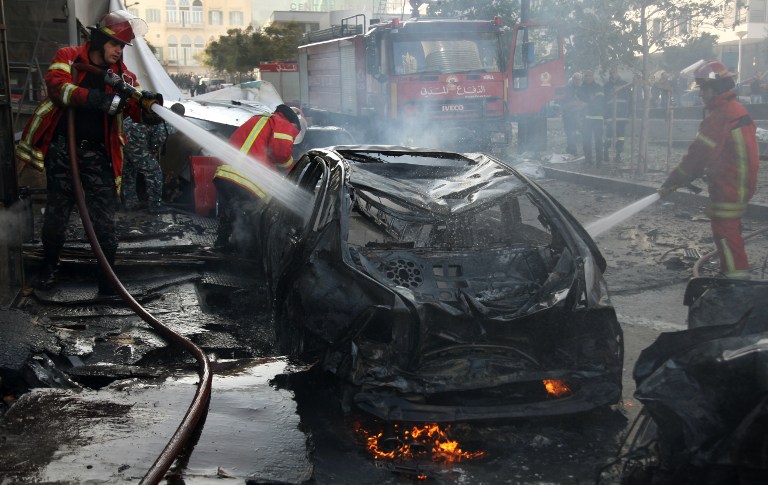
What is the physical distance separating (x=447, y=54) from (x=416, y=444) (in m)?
12.3

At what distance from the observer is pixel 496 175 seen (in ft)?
16.1

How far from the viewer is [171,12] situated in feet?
281

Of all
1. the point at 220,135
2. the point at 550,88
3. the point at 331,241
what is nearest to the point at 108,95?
the point at 331,241

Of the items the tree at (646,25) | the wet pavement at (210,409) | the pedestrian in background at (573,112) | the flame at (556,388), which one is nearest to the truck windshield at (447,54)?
the pedestrian in background at (573,112)

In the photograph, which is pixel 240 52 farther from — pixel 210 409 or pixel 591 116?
pixel 210 409

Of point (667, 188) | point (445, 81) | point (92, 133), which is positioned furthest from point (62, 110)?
point (445, 81)

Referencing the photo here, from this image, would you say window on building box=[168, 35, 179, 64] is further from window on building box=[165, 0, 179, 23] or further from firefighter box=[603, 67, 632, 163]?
firefighter box=[603, 67, 632, 163]

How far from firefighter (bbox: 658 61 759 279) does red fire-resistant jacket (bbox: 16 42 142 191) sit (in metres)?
4.46

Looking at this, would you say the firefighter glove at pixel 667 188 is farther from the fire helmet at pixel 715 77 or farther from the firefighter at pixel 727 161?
the fire helmet at pixel 715 77

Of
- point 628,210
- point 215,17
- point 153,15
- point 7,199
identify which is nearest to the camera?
point 7,199

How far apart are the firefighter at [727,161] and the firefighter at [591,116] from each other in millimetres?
9809

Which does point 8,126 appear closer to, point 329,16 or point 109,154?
point 109,154

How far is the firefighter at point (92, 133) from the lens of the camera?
5.85 metres

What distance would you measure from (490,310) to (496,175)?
1153 millimetres
